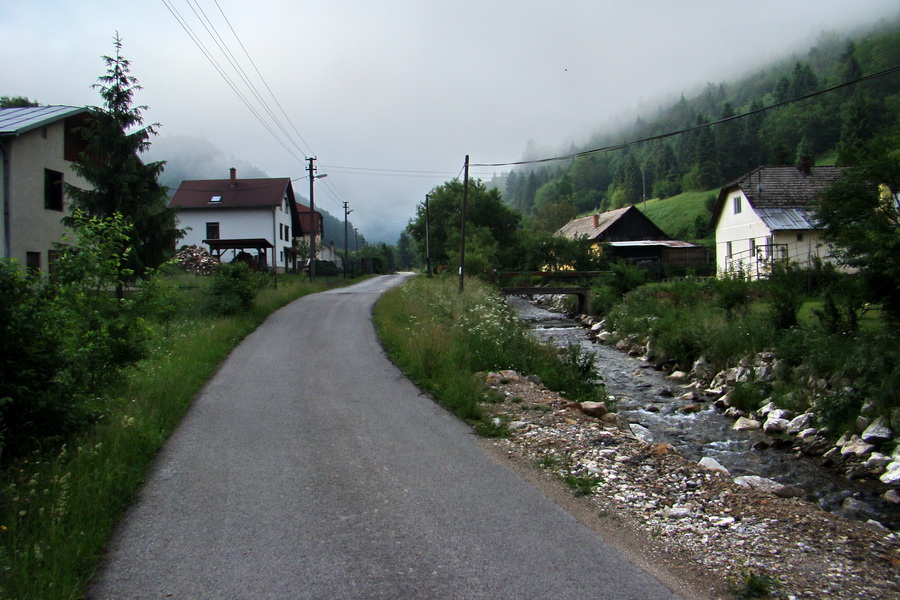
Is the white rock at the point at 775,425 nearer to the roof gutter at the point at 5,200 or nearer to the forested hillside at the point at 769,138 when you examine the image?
the roof gutter at the point at 5,200

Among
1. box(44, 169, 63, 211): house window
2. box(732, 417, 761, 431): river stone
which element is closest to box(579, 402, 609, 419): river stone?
box(732, 417, 761, 431): river stone

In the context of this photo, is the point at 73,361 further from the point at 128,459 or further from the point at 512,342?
the point at 512,342

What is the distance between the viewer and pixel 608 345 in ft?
A: 75.6

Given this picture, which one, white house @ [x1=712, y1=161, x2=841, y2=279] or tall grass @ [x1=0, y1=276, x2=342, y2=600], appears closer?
tall grass @ [x1=0, y1=276, x2=342, y2=600]

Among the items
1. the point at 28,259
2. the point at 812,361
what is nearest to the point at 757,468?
the point at 812,361

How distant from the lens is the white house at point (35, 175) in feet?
69.8

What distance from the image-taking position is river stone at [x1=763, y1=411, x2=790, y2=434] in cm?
1105

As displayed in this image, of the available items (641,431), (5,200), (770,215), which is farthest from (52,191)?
(770,215)

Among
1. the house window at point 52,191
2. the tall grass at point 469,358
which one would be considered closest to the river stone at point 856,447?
the tall grass at point 469,358

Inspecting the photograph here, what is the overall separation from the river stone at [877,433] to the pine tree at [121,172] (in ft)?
55.3

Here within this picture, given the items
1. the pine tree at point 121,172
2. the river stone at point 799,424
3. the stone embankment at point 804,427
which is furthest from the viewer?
the pine tree at point 121,172

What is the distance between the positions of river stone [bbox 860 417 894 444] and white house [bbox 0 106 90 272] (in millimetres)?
23285

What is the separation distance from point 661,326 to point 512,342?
8521 millimetres

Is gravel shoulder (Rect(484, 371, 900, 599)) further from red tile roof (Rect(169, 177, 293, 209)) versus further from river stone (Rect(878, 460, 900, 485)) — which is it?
red tile roof (Rect(169, 177, 293, 209))
